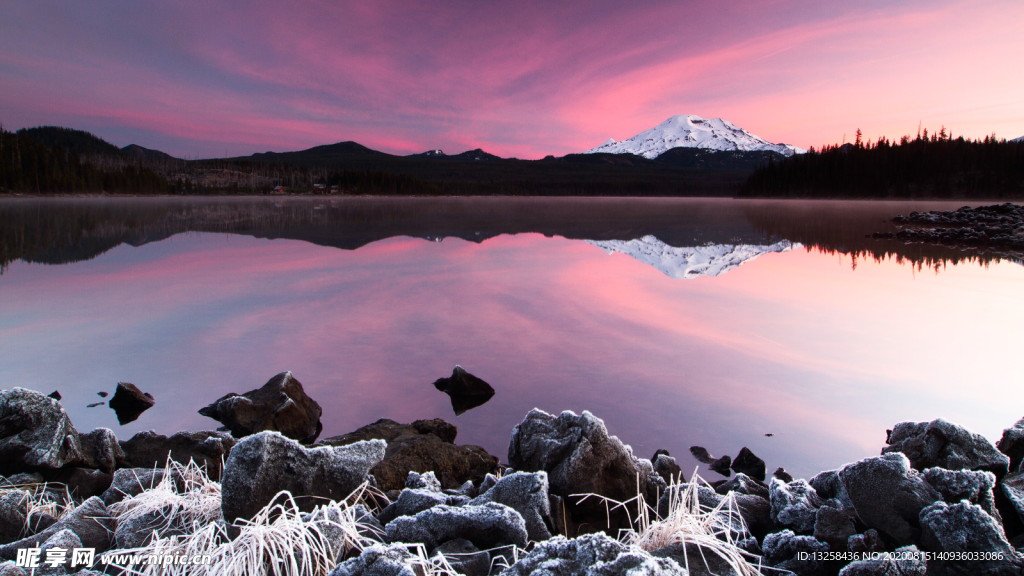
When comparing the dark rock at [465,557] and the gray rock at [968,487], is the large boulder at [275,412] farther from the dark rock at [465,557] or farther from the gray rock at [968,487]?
the gray rock at [968,487]

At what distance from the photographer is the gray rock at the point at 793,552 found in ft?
5.87

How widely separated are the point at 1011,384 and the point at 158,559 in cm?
582

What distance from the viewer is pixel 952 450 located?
2547 mm

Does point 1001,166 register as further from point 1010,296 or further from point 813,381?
point 813,381

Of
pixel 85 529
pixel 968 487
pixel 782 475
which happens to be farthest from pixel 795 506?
pixel 85 529

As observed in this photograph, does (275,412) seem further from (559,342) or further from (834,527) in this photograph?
(834,527)

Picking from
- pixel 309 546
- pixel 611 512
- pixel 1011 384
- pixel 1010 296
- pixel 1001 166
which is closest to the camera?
pixel 309 546

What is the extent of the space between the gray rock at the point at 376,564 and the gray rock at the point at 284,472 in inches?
20.9

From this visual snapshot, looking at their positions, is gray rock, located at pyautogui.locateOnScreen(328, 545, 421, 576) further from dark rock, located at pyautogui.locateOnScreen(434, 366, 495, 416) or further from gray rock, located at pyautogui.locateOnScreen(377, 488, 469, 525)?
dark rock, located at pyautogui.locateOnScreen(434, 366, 495, 416)

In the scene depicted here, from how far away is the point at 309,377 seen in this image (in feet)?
14.5

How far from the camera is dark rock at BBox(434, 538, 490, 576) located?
1.64 meters

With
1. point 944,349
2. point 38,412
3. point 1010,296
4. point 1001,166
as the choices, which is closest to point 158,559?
point 38,412

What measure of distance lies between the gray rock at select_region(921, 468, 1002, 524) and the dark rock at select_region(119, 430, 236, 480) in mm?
3391

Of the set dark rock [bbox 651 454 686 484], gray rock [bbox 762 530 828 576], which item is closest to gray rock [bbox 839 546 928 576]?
gray rock [bbox 762 530 828 576]
